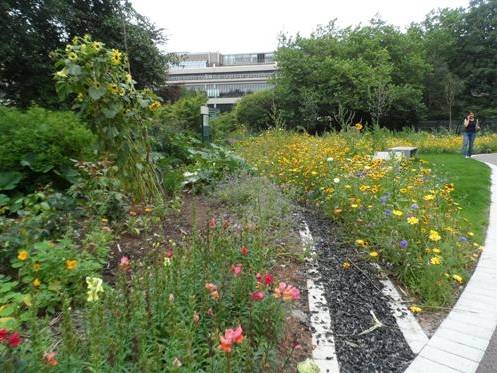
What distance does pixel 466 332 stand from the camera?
7.14 feet

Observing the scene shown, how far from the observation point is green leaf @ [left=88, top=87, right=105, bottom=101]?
10.1 ft

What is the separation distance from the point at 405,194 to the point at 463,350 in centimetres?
197

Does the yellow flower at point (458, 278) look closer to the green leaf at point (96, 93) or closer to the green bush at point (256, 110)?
the green leaf at point (96, 93)

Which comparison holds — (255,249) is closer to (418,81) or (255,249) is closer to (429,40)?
(418,81)

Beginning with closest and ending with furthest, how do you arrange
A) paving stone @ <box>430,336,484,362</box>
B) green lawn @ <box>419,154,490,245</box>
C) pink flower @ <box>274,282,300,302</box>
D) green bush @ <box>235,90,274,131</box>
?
pink flower @ <box>274,282,300,302</box> < paving stone @ <box>430,336,484,362</box> < green lawn @ <box>419,154,490,245</box> < green bush @ <box>235,90,274,131</box>

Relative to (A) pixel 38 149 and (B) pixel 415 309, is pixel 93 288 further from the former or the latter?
(A) pixel 38 149

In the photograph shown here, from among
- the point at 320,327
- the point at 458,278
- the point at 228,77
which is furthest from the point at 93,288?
the point at 228,77

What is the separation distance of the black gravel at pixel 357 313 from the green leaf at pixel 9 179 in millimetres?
2918

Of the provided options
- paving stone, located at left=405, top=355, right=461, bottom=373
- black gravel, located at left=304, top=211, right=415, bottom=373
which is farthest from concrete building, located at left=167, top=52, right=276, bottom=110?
paving stone, located at left=405, top=355, right=461, bottom=373

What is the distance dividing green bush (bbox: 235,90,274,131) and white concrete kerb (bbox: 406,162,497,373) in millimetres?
19568

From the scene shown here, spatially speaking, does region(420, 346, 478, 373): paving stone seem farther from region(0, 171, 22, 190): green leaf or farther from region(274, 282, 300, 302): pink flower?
region(0, 171, 22, 190): green leaf

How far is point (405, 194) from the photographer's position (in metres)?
3.71

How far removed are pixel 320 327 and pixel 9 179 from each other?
3.12m

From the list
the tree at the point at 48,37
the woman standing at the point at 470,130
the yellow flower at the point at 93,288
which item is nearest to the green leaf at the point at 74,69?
the yellow flower at the point at 93,288
